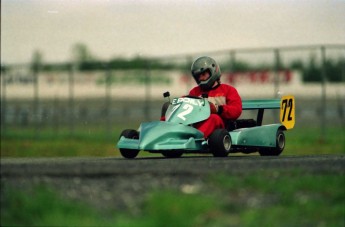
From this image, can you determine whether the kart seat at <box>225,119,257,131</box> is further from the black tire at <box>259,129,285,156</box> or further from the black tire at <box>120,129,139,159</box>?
the black tire at <box>120,129,139,159</box>

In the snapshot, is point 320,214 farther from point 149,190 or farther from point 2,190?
point 2,190

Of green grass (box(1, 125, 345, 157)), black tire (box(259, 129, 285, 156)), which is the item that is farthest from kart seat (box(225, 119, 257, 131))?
green grass (box(1, 125, 345, 157))

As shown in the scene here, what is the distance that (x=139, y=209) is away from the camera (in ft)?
26.9

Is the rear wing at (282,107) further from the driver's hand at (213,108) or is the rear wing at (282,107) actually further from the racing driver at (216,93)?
the driver's hand at (213,108)

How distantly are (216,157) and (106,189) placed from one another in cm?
571

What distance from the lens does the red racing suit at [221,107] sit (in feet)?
47.9

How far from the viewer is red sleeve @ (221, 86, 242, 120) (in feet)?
49.0

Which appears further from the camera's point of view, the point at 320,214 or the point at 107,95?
the point at 107,95

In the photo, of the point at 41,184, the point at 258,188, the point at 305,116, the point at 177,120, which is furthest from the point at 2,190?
the point at 305,116

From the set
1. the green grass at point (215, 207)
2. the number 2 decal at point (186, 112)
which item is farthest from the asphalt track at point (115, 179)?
the number 2 decal at point (186, 112)

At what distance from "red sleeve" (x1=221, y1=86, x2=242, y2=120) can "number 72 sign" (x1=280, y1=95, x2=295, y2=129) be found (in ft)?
4.77

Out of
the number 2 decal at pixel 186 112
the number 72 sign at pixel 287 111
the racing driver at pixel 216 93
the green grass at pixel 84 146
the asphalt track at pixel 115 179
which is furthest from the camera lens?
the green grass at pixel 84 146

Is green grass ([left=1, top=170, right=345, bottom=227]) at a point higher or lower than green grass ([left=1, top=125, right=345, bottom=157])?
higher

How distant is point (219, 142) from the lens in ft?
46.4
